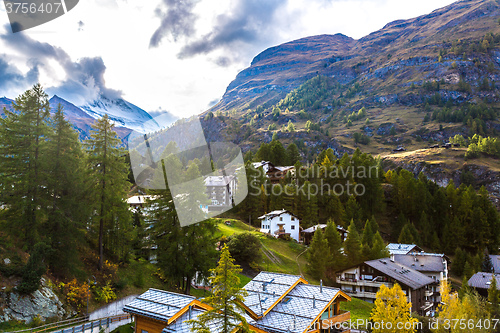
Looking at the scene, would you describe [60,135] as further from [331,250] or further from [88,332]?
[331,250]

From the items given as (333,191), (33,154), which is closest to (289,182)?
(333,191)

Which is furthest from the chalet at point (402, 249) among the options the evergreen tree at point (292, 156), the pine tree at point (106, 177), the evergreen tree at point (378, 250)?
the pine tree at point (106, 177)

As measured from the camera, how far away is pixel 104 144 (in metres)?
26.1

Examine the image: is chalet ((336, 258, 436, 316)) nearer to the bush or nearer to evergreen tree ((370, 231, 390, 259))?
evergreen tree ((370, 231, 390, 259))

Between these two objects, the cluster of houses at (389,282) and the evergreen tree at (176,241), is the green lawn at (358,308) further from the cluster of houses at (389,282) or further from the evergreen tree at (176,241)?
the evergreen tree at (176,241)

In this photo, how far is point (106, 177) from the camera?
25.4 meters

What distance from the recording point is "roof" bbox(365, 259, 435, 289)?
4050cm

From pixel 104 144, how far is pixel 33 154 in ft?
16.9

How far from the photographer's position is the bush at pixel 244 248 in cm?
3988

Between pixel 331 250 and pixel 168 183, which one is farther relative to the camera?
pixel 331 250

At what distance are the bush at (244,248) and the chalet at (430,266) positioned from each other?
24537 millimetres

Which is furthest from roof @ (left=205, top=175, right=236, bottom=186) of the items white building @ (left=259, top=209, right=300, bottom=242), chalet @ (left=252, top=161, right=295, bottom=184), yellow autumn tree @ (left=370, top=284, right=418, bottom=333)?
yellow autumn tree @ (left=370, top=284, right=418, bottom=333)

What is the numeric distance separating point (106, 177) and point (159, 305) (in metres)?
13.1

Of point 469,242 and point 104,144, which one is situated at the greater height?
point 104,144
